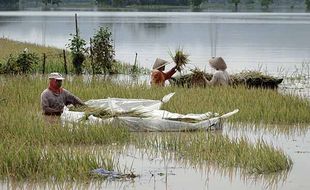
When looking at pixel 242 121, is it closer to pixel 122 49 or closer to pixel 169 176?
pixel 169 176

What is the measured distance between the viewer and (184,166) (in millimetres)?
6812

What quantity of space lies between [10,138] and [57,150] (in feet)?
2.68

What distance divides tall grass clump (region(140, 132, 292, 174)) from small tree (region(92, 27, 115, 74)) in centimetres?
844

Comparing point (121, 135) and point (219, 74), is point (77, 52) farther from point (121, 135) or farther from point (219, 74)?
point (121, 135)

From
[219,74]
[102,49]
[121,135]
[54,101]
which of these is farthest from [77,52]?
[121,135]

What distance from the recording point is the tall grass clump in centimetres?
668

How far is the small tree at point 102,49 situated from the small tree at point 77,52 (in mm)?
320

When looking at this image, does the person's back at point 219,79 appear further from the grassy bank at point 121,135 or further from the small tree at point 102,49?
the small tree at point 102,49

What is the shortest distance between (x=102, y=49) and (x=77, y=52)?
683 millimetres

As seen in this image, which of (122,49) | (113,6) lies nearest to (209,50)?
(122,49)

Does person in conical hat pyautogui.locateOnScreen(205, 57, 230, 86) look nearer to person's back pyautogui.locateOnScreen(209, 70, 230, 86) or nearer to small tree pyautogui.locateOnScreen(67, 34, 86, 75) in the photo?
person's back pyautogui.locateOnScreen(209, 70, 230, 86)

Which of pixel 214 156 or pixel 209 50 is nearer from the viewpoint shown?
pixel 214 156

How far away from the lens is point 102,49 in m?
16.3

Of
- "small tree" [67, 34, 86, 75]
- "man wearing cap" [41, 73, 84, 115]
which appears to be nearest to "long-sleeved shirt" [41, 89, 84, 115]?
"man wearing cap" [41, 73, 84, 115]
